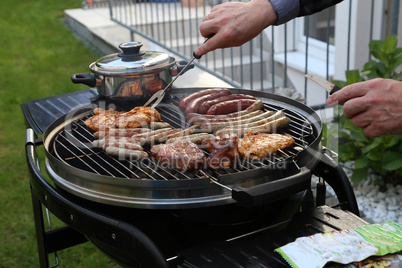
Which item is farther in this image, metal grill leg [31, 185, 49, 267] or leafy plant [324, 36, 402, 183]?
leafy plant [324, 36, 402, 183]

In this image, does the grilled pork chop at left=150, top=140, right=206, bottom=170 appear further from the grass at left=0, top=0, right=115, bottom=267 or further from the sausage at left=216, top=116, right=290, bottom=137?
the grass at left=0, top=0, right=115, bottom=267

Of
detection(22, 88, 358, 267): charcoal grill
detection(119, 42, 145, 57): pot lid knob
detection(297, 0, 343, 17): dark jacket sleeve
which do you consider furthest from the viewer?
detection(119, 42, 145, 57): pot lid knob

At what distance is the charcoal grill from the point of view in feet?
5.80

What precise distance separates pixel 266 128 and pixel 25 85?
5456 millimetres

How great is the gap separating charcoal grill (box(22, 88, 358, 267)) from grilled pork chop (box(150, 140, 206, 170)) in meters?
0.03

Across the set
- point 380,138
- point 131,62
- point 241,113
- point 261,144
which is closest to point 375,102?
point 261,144

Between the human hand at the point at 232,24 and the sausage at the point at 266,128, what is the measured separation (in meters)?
0.41

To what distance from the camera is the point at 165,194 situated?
1.81 m

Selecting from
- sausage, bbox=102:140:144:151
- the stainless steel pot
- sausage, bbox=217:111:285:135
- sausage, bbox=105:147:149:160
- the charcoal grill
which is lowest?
the charcoal grill

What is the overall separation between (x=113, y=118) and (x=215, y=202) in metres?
0.88

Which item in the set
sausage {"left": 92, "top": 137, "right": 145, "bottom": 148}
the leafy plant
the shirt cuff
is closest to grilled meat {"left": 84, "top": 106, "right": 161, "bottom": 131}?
sausage {"left": 92, "top": 137, "right": 145, "bottom": 148}

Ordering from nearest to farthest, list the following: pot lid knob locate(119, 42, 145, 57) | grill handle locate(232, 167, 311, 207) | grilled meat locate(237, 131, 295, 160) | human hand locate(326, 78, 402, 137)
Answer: grill handle locate(232, 167, 311, 207) < human hand locate(326, 78, 402, 137) < grilled meat locate(237, 131, 295, 160) < pot lid knob locate(119, 42, 145, 57)

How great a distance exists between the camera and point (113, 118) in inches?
96.0

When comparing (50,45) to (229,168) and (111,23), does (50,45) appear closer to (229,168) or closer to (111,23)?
(111,23)
